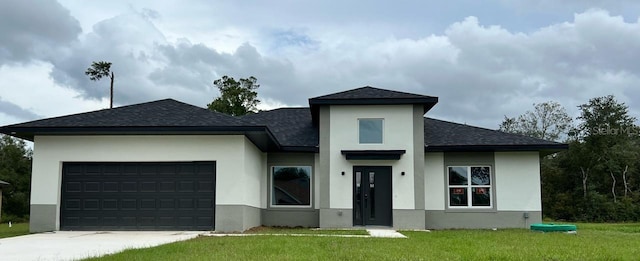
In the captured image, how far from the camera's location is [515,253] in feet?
31.4

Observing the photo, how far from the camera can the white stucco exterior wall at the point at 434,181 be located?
19344mm

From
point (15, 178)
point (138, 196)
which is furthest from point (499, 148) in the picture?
point (15, 178)

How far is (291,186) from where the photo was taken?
19.8 meters

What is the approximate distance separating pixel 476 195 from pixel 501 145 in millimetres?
1869

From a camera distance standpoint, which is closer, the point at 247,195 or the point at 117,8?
the point at 247,195

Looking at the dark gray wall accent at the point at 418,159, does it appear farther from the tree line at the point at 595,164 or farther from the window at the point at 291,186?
the tree line at the point at 595,164

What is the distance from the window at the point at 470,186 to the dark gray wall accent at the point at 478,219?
0.34 meters

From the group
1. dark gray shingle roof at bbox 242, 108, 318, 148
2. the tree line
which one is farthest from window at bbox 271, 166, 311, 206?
the tree line

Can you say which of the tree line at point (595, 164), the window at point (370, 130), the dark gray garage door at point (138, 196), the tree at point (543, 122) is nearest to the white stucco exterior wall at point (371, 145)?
the window at point (370, 130)

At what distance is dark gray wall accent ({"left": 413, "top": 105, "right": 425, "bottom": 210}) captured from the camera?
60.5 feet

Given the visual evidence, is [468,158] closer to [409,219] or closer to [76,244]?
[409,219]

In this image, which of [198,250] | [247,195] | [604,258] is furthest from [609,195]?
[198,250]

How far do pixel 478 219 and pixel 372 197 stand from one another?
3629 millimetres

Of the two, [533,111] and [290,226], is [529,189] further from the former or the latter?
[533,111]
